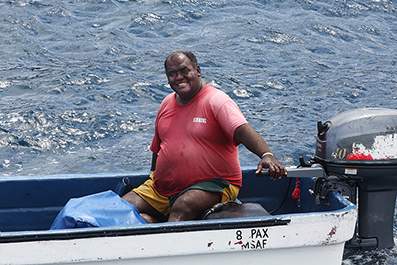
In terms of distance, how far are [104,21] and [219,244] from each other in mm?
11421

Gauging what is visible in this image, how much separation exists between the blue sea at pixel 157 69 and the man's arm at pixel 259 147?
1.29 m

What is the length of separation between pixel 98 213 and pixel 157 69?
7.48 meters

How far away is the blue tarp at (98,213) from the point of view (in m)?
2.84

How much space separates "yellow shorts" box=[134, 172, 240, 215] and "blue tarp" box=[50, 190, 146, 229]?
25 centimetres

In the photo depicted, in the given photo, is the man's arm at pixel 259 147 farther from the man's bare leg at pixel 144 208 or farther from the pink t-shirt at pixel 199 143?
the man's bare leg at pixel 144 208

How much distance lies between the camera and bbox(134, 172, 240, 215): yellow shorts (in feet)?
10.5

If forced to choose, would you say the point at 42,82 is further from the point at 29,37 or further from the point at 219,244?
the point at 219,244

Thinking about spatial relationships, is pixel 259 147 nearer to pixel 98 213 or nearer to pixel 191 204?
pixel 191 204

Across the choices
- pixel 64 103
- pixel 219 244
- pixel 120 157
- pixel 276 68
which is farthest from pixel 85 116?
pixel 219 244

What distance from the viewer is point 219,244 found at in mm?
2859

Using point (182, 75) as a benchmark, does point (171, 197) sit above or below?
below

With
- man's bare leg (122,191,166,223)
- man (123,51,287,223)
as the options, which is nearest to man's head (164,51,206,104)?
man (123,51,287,223)

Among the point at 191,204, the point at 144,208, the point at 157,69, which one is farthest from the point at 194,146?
the point at 157,69

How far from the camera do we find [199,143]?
10.5 feet
